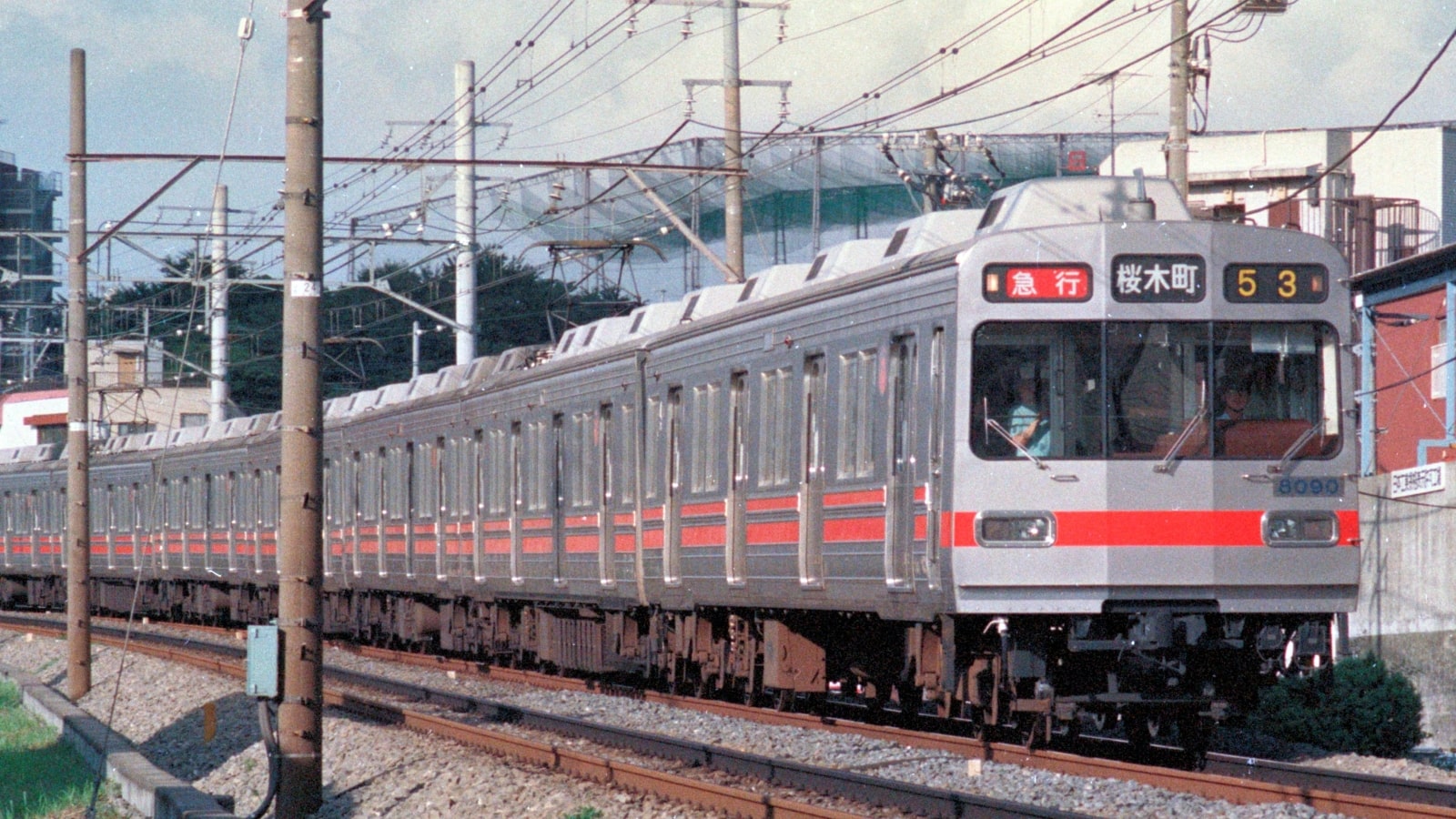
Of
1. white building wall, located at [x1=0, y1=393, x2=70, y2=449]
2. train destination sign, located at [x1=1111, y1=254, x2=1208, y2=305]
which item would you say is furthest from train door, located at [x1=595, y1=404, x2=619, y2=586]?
white building wall, located at [x1=0, y1=393, x2=70, y2=449]

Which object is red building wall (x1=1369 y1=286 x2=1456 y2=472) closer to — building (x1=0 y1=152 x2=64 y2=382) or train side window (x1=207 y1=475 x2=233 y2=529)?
train side window (x1=207 y1=475 x2=233 y2=529)

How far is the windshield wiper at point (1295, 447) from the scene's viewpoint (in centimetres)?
1045

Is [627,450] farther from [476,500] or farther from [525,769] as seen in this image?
[525,769]

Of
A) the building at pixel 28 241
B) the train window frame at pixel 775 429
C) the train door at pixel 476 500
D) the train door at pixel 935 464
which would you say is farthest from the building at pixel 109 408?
the train door at pixel 935 464

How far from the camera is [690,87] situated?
84.0 feet

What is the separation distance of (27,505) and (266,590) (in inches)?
462

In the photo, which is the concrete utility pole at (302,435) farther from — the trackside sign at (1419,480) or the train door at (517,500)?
the trackside sign at (1419,480)

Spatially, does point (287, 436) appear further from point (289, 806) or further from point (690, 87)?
point (690, 87)

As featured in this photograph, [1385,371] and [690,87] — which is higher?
[690,87]

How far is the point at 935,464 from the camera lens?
1073 cm

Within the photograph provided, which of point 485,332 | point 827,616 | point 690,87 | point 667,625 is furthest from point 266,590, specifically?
point 485,332

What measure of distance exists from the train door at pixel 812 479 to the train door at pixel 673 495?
2642 mm

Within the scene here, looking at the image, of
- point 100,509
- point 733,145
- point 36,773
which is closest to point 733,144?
point 733,145

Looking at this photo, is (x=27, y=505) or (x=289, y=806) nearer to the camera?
(x=289, y=806)
